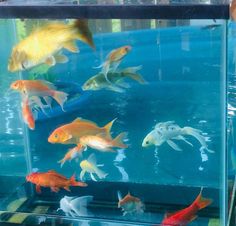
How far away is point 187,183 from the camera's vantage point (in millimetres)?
1452

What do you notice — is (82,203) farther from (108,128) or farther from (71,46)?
(71,46)

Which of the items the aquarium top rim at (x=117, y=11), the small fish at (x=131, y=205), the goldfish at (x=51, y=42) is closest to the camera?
the aquarium top rim at (x=117, y=11)

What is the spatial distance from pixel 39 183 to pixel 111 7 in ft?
2.28

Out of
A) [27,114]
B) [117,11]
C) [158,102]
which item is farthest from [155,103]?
[27,114]

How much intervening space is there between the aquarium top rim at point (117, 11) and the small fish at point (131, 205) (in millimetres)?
635

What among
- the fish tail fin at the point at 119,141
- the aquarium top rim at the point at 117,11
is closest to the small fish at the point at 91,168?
the fish tail fin at the point at 119,141

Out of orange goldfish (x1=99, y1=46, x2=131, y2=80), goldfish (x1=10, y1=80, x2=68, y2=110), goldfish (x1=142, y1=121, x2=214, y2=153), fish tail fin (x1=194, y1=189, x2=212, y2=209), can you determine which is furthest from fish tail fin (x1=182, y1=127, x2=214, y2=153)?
goldfish (x1=10, y1=80, x2=68, y2=110)

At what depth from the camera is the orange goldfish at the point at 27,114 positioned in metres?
1.43

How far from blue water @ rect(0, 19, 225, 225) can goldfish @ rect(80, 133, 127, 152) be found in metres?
0.03

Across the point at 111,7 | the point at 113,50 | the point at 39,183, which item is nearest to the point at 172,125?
the point at 113,50

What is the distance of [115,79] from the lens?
4.38 feet

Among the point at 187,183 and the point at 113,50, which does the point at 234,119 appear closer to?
the point at 187,183

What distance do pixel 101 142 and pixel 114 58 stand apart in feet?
0.92

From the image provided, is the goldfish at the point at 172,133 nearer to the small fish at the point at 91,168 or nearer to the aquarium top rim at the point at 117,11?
the small fish at the point at 91,168
